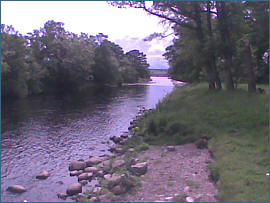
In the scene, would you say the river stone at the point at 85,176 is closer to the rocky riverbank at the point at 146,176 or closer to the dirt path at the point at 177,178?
the rocky riverbank at the point at 146,176

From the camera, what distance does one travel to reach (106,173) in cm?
1186

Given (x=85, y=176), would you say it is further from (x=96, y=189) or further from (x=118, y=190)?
(x=118, y=190)

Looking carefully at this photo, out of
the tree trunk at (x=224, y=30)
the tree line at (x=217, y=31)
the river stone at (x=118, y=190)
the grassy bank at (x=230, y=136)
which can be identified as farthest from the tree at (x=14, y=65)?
the river stone at (x=118, y=190)

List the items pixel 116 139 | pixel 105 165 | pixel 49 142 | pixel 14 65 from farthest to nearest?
pixel 14 65 < pixel 116 139 < pixel 49 142 < pixel 105 165

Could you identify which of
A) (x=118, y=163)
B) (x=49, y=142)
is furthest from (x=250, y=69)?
(x=49, y=142)

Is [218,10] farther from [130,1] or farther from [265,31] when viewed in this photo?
[265,31]

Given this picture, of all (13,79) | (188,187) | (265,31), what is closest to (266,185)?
(188,187)

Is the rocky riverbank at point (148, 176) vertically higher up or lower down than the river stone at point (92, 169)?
higher up

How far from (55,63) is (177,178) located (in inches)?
1942

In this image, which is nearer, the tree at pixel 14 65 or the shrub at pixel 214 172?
the shrub at pixel 214 172

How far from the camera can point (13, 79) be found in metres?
Result: 40.4

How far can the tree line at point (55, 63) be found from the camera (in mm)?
40312

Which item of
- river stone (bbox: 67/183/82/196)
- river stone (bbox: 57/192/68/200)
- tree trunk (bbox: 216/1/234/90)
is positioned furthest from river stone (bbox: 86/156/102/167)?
tree trunk (bbox: 216/1/234/90)

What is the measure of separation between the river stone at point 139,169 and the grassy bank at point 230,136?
87.1 inches
